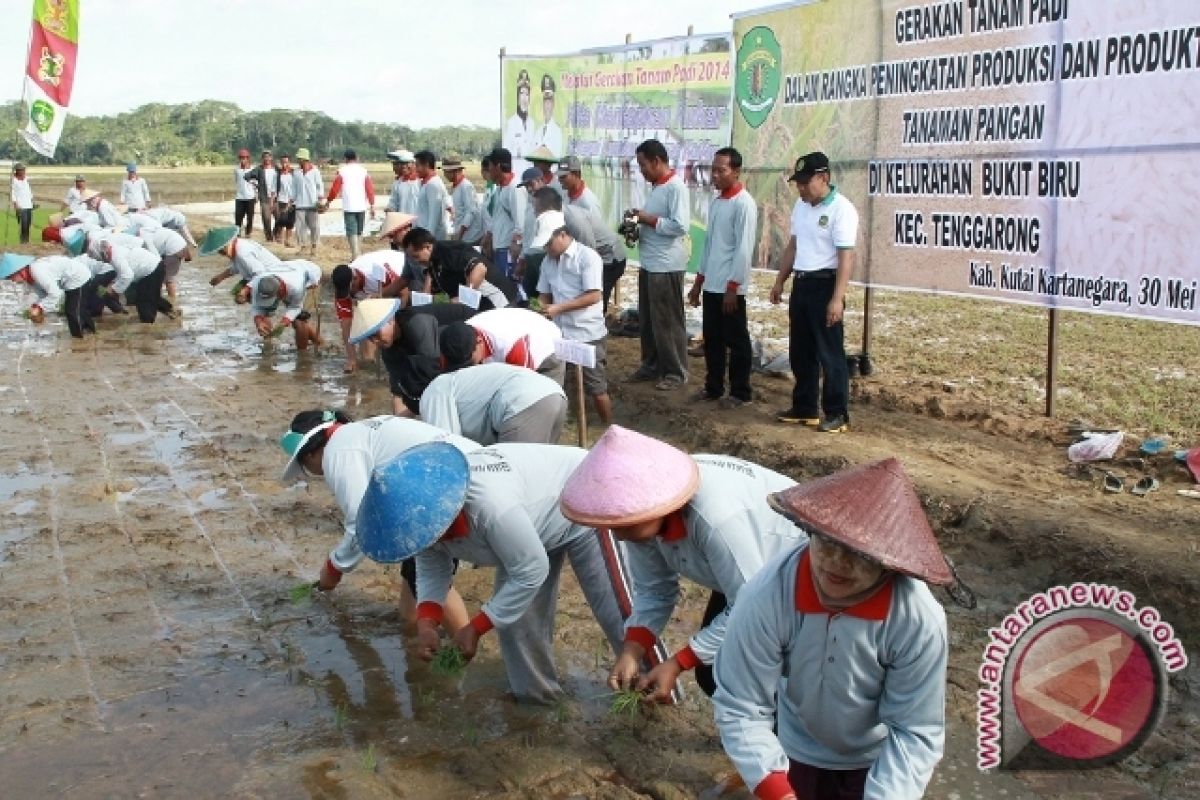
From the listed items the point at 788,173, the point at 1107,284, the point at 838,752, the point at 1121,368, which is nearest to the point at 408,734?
the point at 838,752

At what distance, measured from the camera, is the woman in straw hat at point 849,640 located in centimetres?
261

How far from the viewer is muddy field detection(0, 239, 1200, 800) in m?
4.36

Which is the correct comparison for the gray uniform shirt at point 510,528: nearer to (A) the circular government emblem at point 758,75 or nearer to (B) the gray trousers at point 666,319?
(B) the gray trousers at point 666,319

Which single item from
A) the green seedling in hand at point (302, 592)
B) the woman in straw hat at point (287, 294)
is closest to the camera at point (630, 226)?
the woman in straw hat at point (287, 294)

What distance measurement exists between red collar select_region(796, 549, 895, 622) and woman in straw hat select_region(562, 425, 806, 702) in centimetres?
49

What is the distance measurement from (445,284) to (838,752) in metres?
7.05

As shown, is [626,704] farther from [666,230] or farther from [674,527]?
[666,230]

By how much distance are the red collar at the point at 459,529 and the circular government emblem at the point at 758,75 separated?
674 cm

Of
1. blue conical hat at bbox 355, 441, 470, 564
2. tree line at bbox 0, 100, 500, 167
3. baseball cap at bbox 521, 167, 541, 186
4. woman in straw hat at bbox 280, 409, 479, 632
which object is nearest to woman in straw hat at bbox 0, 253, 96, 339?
baseball cap at bbox 521, 167, 541, 186

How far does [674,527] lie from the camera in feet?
11.6

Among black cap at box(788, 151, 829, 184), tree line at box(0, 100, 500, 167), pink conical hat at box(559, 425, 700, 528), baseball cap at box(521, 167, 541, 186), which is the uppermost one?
tree line at box(0, 100, 500, 167)

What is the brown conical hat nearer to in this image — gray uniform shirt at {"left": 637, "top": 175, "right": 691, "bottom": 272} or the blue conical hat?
the blue conical hat

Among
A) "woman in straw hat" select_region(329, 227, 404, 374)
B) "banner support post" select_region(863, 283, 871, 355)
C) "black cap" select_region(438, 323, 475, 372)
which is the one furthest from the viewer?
"woman in straw hat" select_region(329, 227, 404, 374)

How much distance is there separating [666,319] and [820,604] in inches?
279
